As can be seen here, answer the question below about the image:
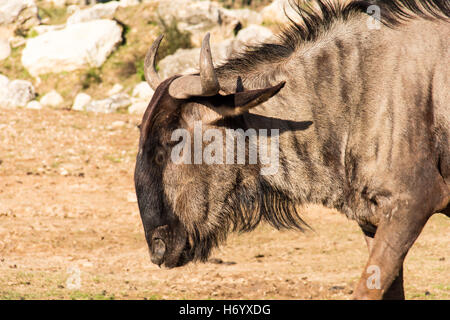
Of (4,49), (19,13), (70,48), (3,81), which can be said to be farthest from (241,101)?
(19,13)

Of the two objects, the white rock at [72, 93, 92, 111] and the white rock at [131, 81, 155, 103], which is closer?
the white rock at [131, 81, 155, 103]

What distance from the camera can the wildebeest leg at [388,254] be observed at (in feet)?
12.9

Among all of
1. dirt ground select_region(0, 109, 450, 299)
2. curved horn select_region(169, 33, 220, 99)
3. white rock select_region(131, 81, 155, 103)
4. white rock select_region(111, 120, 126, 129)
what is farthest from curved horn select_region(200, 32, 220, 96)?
white rock select_region(131, 81, 155, 103)

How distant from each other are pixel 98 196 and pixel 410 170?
6.84 meters

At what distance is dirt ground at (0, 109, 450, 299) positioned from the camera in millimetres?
6281

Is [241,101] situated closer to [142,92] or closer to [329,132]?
[329,132]

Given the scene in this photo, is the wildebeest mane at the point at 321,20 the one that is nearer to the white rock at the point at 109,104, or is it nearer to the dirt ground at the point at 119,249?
the dirt ground at the point at 119,249

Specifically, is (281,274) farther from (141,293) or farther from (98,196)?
(98,196)

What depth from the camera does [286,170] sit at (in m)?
4.27

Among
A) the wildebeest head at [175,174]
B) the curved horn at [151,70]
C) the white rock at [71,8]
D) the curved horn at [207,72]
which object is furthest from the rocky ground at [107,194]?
the white rock at [71,8]

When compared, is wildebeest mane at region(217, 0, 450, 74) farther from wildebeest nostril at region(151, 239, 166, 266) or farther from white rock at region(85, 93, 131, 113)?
white rock at region(85, 93, 131, 113)

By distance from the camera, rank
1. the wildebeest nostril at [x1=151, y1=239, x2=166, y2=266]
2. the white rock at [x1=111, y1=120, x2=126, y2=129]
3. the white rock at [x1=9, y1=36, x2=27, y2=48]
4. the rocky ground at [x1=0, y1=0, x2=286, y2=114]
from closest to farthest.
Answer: the wildebeest nostril at [x1=151, y1=239, x2=166, y2=266] < the white rock at [x1=111, y1=120, x2=126, y2=129] < the rocky ground at [x1=0, y1=0, x2=286, y2=114] < the white rock at [x1=9, y1=36, x2=27, y2=48]

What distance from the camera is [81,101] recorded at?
1725 cm

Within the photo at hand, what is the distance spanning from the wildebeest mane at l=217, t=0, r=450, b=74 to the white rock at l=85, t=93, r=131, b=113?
38.7 feet
